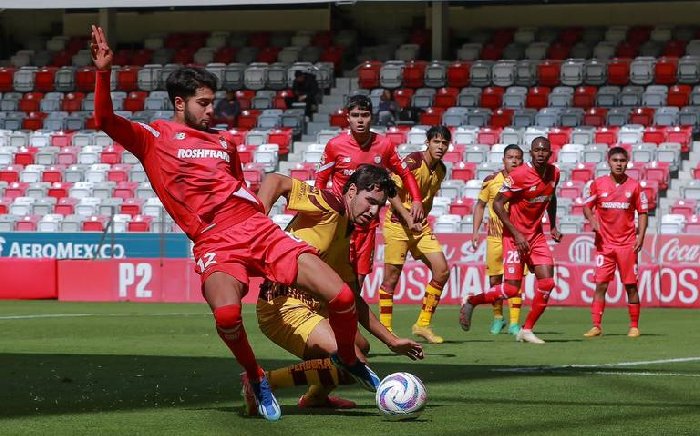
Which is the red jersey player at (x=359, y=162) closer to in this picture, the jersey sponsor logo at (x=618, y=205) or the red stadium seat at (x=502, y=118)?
the jersey sponsor logo at (x=618, y=205)

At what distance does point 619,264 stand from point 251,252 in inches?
364

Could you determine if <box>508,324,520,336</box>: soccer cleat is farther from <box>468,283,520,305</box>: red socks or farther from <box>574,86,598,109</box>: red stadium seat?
<box>574,86,598,109</box>: red stadium seat

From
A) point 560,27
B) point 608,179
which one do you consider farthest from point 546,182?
point 560,27

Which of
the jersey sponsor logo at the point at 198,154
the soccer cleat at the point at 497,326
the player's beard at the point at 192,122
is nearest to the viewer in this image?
the jersey sponsor logo at the point at 198,154

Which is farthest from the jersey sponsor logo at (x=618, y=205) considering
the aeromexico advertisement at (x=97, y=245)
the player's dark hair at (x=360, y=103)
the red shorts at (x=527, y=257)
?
the aeromexico advertisement at (x=97, y=245)

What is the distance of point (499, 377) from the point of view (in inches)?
424

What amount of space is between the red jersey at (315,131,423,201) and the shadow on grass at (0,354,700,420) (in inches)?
85.9

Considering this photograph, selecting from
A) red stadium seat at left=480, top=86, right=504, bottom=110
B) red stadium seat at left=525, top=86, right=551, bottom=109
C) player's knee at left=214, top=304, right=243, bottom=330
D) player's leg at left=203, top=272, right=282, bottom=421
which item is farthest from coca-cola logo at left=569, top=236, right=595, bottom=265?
player's knee at left=214, top=304, right=243, bottom=330

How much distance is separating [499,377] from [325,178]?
12.3ft

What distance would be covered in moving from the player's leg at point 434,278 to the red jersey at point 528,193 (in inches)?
35.3

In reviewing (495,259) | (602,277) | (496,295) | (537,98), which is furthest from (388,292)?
(537,98)

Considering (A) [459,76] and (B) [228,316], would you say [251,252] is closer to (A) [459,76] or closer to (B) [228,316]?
(B) [228,316]

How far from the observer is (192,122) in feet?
Result: 28.3

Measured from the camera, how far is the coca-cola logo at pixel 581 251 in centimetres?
2383
